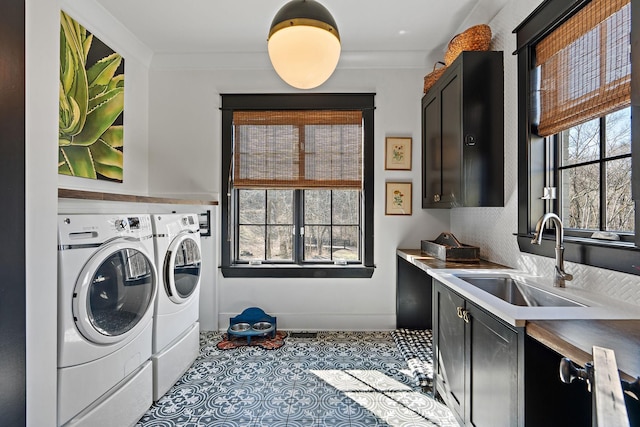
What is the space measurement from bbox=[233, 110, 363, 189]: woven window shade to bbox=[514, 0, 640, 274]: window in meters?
1.46

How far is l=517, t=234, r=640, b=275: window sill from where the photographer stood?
48.4 inches

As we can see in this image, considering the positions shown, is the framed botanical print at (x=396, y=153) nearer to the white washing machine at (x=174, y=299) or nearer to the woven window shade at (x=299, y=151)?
the woven window shade at (x=299, y=151)

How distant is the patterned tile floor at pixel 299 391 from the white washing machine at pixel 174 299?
0.15 metres

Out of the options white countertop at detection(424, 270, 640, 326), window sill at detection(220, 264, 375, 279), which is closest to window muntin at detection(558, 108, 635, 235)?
white countertop at detection(424, 270, 640, 326)

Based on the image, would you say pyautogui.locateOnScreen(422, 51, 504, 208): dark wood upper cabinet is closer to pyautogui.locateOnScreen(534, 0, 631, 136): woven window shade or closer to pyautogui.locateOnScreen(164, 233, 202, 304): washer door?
pyautogui.locateOnScreen(534, 0, 631, 136): woven window shade

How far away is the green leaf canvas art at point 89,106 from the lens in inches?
82.3

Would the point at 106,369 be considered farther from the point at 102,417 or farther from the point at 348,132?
the point at 348,132

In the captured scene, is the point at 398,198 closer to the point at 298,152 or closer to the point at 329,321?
the point at 298,152

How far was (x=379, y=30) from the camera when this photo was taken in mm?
2604

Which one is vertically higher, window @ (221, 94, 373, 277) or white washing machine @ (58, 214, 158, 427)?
window @ (221, 94, 373, 277)

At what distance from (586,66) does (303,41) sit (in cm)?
137

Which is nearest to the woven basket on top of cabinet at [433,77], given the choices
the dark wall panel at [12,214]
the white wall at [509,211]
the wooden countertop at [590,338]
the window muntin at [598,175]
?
the white wall at [509,211]

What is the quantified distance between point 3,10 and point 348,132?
2.44m

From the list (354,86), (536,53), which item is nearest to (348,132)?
(354,86)
